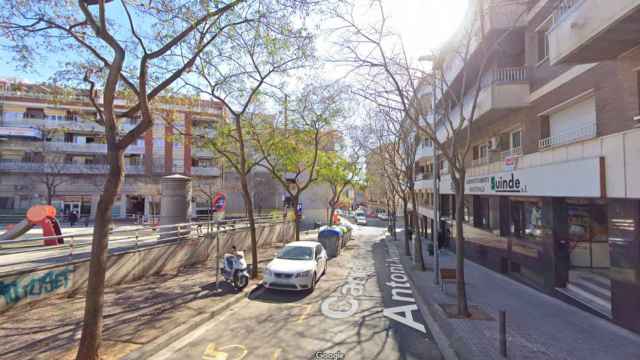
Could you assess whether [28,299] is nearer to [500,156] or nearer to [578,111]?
[578,111]

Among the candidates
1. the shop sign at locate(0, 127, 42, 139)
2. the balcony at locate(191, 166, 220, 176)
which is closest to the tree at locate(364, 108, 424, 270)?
the balcony at locate(191, 166, 220, 176)

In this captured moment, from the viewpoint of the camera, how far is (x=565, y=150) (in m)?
8.46

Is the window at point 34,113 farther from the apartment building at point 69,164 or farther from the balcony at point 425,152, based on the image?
the balcony at point 425,152

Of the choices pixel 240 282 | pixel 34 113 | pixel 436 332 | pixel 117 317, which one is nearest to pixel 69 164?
pixel 34 113

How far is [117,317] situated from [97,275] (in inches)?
106

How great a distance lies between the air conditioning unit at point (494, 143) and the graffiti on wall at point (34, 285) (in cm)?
1644

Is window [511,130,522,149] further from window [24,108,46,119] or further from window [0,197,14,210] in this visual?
window [0,197,14,210]

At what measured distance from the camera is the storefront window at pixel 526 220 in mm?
10891

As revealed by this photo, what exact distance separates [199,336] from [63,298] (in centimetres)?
444

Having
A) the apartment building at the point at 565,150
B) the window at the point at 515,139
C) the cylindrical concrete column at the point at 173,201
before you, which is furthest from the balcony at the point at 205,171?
the window at the point at 515,139

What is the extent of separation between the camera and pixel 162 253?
11.3m

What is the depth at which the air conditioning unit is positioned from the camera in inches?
539

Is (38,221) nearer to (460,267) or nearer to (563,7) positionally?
(460,267)

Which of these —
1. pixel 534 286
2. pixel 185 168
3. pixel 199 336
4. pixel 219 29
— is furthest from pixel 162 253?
pixel 185 168
